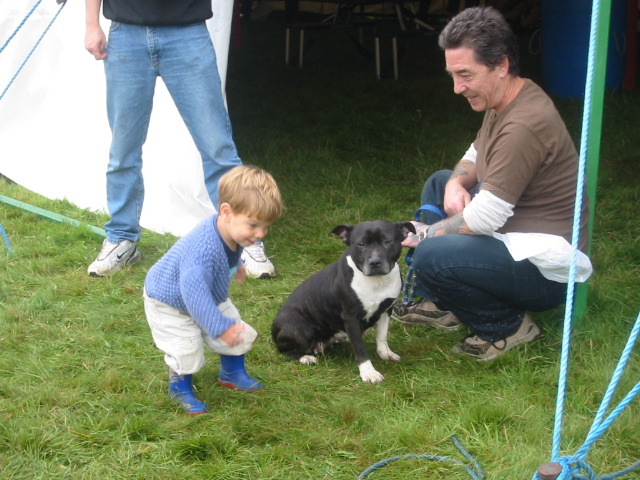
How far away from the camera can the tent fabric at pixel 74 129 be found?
18.8 feet

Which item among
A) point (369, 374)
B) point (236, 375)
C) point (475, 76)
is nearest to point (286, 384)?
point (236, 375)

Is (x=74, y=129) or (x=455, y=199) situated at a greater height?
(x=455, y=199)

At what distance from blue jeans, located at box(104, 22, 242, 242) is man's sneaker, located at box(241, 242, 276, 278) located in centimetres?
42

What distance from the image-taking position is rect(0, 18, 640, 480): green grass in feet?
10.00

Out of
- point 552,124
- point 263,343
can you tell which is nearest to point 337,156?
point 263,343

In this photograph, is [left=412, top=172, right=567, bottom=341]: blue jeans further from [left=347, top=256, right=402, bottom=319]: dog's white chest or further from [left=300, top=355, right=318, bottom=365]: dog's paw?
[left=300, top=355, right=318, bottom=365]: dog's paw

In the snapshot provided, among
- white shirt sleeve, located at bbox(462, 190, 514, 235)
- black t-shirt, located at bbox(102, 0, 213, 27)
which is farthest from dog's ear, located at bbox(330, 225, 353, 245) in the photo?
black t-shirt, located at bbox(102, 0, 213, 27)

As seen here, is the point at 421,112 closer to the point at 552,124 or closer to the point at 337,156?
the point at 337,156

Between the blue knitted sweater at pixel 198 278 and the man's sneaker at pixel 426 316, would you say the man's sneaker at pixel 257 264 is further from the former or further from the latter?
the blue knitted sweater at pixel 198 278

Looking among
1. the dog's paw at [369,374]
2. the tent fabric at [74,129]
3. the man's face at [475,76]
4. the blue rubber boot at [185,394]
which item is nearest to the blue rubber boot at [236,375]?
the blue rubber boot at [185,394]

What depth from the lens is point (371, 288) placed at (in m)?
3.66

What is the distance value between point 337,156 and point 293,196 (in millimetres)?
1140

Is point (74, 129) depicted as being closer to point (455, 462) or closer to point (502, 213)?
point (502, 213)

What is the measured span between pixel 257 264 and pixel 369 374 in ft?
4.69
